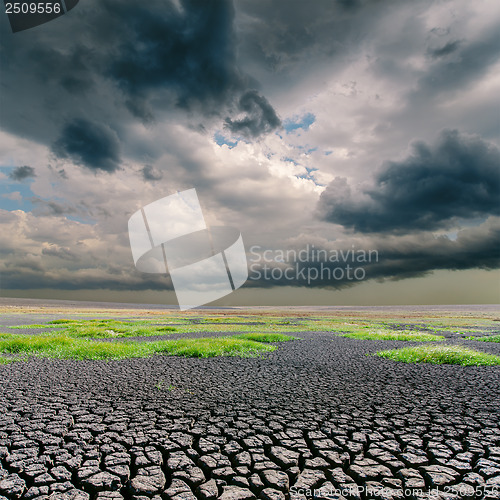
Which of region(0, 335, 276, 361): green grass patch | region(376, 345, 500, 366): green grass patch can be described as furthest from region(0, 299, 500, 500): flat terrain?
region(0, 335, 276, 361): green grass patch

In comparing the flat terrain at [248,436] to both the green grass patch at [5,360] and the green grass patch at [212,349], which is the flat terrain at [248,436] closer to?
the green grass patch at [5,360]

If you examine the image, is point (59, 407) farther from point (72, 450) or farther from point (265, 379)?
point (265, 379)

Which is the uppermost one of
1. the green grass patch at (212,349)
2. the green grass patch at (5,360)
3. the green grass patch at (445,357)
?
the green grass patch at (5,360)

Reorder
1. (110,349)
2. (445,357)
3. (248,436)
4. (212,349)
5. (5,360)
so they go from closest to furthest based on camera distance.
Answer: (248,436)
(5,360)
(445,357)
(110,349)
(212,349)

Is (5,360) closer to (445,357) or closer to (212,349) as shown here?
(212,349)

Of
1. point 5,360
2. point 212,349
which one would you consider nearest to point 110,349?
point 5,360

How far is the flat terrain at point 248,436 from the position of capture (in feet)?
16.3

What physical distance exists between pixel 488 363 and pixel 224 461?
15.7 meters

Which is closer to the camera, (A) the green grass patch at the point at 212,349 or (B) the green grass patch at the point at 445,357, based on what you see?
(B) the green grass patch at the point at 445,357

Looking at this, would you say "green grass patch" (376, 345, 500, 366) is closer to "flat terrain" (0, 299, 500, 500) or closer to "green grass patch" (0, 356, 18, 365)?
"flat terrain" (0, 299, 500, 500)

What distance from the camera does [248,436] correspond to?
22.3 feet

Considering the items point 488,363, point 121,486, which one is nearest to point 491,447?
point 121,486

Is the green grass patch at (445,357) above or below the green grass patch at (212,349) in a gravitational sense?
below

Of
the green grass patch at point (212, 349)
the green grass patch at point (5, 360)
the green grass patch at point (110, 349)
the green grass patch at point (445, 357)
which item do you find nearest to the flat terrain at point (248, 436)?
the green grass patch at point (5, 360)
